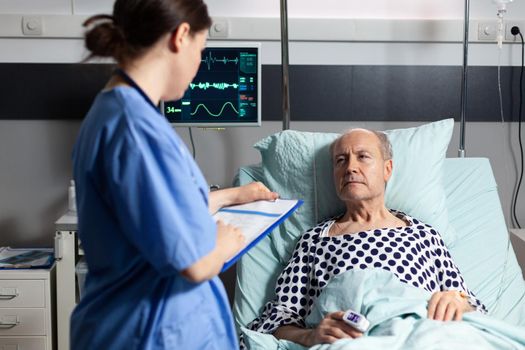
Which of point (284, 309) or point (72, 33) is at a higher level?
point (72, 33)

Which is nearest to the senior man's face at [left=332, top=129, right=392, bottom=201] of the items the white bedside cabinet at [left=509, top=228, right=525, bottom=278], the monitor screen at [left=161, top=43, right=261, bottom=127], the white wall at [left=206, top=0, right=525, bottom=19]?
the monitor screen at [left=161, top=43, right=261, bottom=127]

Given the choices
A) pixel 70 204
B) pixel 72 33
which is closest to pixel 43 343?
pixel 70 204

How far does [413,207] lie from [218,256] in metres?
1.21

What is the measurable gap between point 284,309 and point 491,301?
66 cm

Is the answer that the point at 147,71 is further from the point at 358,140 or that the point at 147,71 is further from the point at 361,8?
the point at 361,8

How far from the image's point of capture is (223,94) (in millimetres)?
2537

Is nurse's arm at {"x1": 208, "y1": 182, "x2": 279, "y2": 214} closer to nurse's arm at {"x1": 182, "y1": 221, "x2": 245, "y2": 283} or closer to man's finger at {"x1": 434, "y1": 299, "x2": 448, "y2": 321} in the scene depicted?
nurse's arm at {"x1": 182, "y1": 221, "x2": 245, "y2": 283}

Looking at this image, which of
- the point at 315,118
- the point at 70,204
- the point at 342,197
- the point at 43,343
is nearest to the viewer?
the point at 342,197

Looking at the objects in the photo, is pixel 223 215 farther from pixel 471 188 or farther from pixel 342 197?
pixel 471 188

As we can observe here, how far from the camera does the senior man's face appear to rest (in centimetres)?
203

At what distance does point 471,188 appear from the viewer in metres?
2.36

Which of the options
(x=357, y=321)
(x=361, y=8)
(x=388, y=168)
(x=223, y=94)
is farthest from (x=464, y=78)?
(x=357, y=321)

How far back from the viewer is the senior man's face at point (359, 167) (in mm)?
2027

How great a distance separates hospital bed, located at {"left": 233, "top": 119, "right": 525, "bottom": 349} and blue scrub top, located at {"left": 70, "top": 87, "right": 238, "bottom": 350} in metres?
0.91
